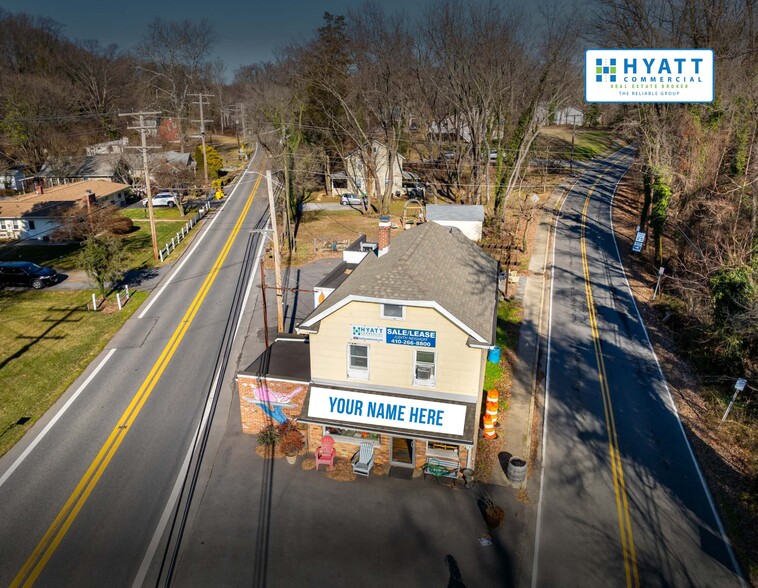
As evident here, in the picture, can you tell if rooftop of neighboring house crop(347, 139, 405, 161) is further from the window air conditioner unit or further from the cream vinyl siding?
the window air conditioner unit

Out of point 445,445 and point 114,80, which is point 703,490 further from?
point 114,80

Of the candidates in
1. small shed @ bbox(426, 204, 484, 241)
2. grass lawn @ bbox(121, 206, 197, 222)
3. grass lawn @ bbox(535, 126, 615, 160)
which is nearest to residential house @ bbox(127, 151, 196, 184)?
grass lawn @ bbox(121, 206, 197, 222)

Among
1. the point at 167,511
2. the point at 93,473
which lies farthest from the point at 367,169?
the point at 167,511

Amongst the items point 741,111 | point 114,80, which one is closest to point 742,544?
point 741,111

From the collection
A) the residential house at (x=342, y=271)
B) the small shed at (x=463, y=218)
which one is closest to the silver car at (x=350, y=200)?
the small shed at (x=463, y=218)

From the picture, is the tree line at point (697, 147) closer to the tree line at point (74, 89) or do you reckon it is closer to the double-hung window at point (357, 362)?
the double-hung window at point (357, 362)
